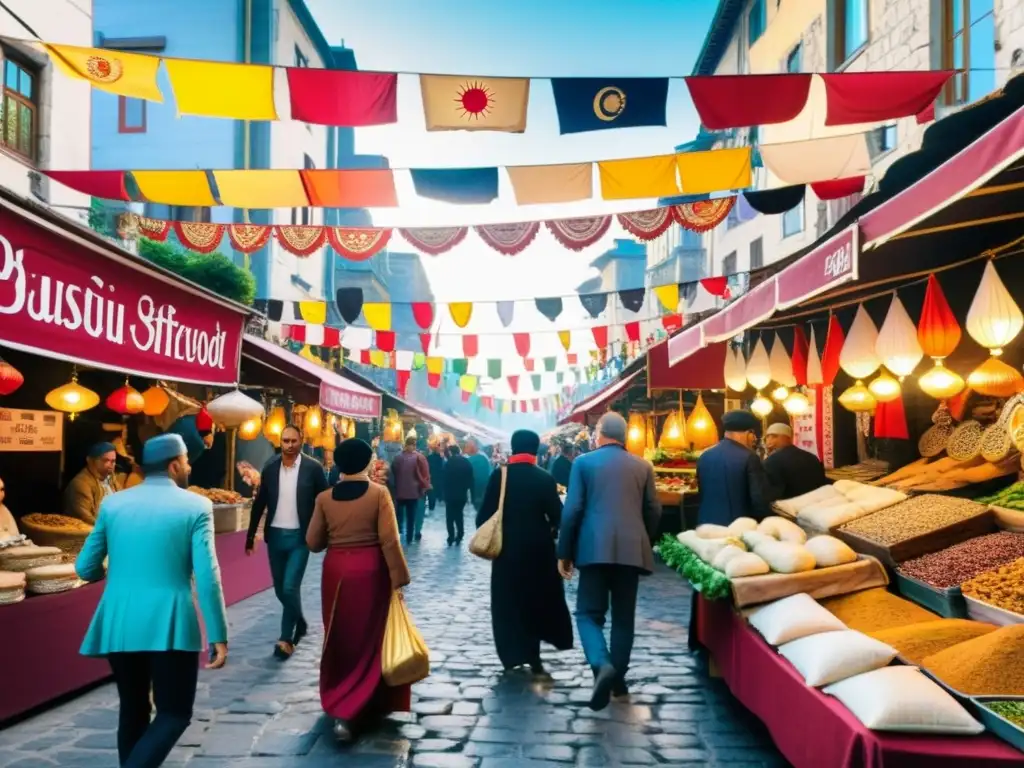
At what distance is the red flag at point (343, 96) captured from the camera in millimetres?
7723

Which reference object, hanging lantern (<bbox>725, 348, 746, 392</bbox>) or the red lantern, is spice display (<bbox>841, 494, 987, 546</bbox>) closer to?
the red lantern

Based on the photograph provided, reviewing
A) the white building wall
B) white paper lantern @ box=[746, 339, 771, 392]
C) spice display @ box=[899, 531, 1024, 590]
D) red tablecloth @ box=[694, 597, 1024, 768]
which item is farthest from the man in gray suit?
the white building wall

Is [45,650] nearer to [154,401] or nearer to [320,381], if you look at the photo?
[154,401]

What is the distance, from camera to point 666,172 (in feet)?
32.7

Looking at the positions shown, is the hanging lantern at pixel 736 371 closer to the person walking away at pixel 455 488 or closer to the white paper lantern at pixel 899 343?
the white paper lantern at pixel 899 343

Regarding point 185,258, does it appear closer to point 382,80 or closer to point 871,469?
point 382,80

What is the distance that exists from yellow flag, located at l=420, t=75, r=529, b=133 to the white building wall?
6876 mm

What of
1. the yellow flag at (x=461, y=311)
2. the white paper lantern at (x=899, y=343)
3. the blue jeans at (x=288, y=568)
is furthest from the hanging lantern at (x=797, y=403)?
the yellow flag at (x=461, y=311)

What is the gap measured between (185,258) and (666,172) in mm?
9569

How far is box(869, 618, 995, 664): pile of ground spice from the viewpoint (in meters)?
4.27

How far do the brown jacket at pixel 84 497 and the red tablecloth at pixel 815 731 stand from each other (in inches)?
245

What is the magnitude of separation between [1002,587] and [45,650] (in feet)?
20.7

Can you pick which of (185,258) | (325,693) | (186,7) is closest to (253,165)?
(186,7)

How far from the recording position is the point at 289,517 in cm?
752
